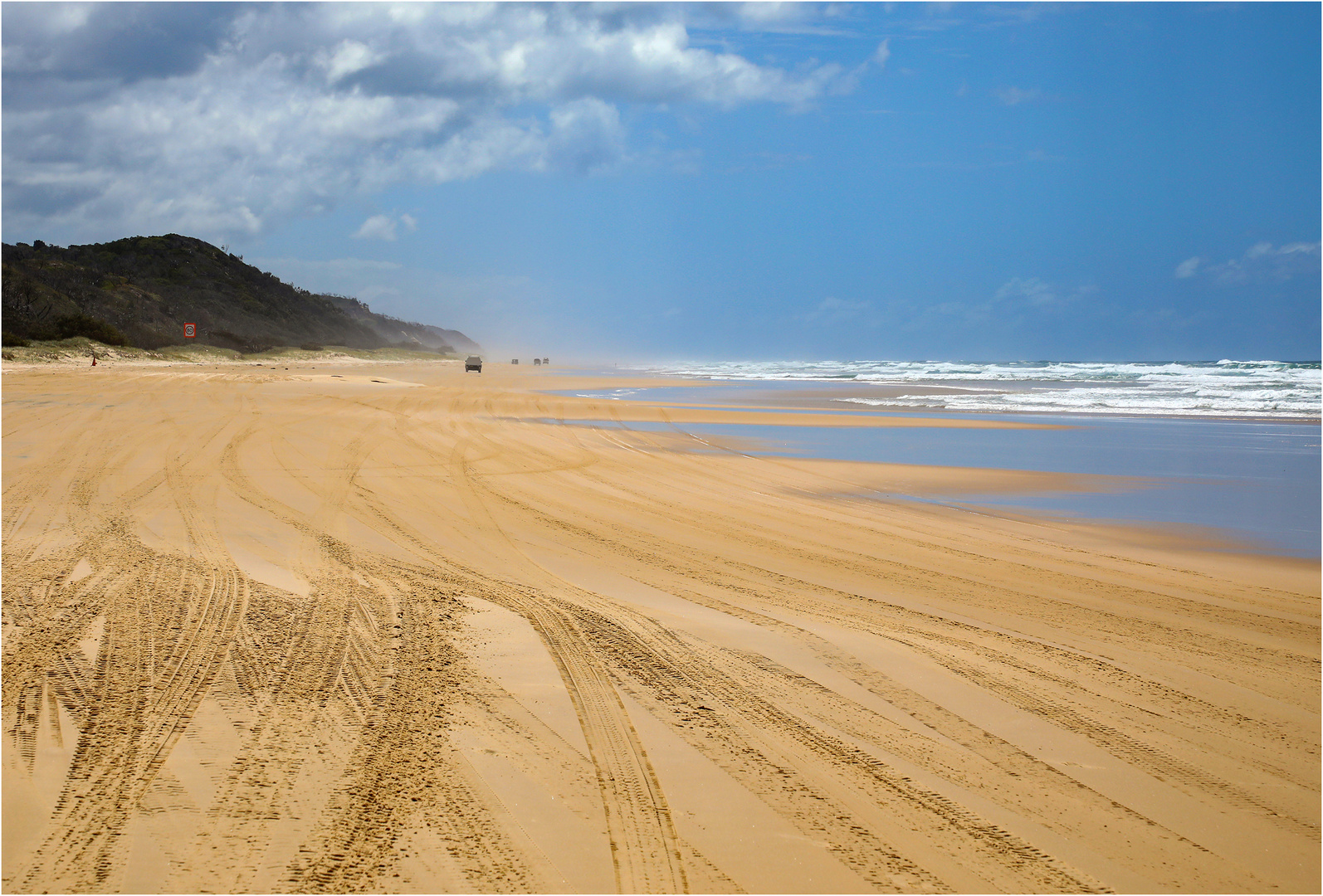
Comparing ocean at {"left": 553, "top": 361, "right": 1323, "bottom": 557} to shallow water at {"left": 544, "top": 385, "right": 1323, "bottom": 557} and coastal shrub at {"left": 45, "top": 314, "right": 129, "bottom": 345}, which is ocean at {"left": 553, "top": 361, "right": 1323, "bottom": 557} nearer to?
shallow water at {"left": 544, "top": 385, "right": 1323, "bottom": 557}

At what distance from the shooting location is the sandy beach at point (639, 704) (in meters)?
2.66

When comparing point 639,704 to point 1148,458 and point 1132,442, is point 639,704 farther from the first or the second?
point 1132,442

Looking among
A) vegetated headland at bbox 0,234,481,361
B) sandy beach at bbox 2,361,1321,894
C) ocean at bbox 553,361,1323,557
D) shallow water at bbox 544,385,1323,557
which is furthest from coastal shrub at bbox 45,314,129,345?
sandy beach at bbox 2,361,1321,894

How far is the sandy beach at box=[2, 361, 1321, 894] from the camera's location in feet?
8.72

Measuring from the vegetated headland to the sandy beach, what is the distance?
1710 inches

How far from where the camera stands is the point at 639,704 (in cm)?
371

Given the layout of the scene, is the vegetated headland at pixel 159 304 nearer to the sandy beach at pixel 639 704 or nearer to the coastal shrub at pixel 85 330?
the coastal shrub at pixel 85 330

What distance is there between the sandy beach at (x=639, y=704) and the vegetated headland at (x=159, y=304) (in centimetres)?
4343

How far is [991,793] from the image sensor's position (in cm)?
304

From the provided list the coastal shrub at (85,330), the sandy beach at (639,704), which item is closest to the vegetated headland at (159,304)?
the coastal shrub at (85,330)

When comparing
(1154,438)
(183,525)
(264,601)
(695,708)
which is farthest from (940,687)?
(1154,438)

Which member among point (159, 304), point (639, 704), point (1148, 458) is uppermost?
point (159, 304)

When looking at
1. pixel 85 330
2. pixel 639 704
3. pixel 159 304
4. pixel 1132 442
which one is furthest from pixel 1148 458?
pixel 159 304

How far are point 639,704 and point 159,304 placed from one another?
96.7m
